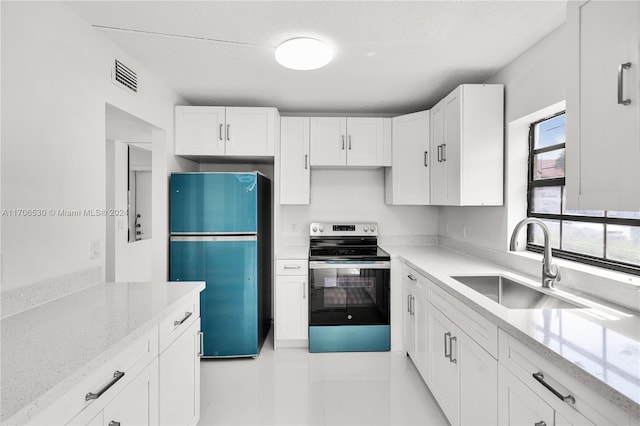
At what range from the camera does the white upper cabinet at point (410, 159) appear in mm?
3125

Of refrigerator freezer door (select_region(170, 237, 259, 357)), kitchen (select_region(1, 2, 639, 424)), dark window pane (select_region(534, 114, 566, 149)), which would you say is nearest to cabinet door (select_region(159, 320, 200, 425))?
kitchen (select_region(1, 2, 639, 424))

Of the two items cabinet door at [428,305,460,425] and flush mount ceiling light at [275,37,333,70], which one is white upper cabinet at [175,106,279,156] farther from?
cabinet door at [428,305,460,425]

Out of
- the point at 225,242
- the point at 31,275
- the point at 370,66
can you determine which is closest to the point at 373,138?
the point at 370,66

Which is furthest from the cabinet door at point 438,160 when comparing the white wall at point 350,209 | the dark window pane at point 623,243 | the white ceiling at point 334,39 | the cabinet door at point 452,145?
the dark window pane at point 623,243

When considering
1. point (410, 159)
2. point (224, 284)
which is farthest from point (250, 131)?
point (410, 159)

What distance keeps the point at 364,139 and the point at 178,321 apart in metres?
2.41

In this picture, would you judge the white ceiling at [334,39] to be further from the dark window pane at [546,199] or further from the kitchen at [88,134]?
the dark window pane at [546,199]

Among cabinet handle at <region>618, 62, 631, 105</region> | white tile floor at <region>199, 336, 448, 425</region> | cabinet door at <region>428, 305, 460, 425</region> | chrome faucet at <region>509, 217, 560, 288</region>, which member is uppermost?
cabinet handle at <region>618, 62, 631, 105</region>

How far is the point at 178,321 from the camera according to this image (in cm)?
159

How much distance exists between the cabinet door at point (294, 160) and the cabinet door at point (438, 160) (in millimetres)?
1217

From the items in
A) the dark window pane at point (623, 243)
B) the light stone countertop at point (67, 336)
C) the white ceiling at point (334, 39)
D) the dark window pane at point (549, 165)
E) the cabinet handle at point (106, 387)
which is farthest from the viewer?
the dark window pane at point (549, 165)

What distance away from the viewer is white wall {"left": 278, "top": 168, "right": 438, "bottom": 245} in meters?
3.57

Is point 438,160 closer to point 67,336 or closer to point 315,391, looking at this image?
point 315,391

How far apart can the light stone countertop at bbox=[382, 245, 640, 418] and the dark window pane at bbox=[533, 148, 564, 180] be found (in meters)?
0.86
